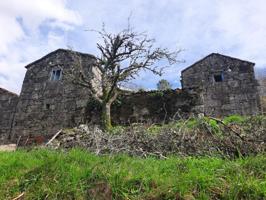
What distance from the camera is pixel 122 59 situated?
1083 cm

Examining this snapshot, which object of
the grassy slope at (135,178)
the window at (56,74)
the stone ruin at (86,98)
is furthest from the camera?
the window at (56,74)

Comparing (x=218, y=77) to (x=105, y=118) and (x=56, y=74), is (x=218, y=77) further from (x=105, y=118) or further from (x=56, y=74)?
(x=56, y=74)

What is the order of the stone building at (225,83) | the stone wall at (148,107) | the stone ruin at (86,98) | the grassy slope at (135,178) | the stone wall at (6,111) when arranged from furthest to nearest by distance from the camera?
the stone building at (225,83), the stone wall at (6,111), the stone ruin at (86,98), the stone wall at (148,107), the grassy slope at (135,178)

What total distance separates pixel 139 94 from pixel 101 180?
7.88 meters

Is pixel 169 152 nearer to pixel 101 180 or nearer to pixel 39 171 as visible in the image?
pixel 101 180

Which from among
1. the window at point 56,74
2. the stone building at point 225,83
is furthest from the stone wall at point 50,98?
the stone building at point 225,83

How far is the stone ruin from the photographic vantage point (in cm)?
1070

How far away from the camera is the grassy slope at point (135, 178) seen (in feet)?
9.27

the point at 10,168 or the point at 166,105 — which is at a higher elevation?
the point at 166,105

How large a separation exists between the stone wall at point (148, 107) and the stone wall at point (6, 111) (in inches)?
197

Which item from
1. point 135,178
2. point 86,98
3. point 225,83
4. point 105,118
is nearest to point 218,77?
point 225,83

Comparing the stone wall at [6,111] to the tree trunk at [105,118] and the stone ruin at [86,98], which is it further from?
the tree trunk at [105,118]

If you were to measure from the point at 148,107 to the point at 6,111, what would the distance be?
26.4ft

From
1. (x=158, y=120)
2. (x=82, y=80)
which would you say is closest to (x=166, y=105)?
(x=158, y=120)
